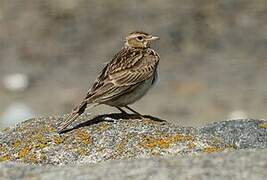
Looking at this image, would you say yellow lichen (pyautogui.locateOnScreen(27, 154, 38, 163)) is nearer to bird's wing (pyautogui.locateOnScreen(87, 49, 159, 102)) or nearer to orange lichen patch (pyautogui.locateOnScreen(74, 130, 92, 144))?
orange lichen patch (pyautogui.locateOnScreen(74, 130, 92, 144))

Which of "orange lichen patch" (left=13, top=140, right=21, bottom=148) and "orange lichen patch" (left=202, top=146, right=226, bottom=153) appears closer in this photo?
"orange lichen patch" (left=202, top=146, right=226, bottom=153)

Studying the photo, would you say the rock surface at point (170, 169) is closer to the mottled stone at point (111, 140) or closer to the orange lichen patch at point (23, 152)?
the mottled stone at point (111, 140)

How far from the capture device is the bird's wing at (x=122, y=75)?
1081cm

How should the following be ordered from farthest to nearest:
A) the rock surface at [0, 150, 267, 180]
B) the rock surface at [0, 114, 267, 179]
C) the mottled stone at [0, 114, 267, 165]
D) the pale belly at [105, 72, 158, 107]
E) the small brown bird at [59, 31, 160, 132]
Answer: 1. the pale belly at [105, 72, 158, 107]
2. the small brown bird at [59, 31, 160, 132]
3. the mottled stone at [0, 114, 267, 165]
4. the rock surface at [0, 114, 267, 179]
5. the rock surface at [0, 150, 267, 180]

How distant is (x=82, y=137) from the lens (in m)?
9.38

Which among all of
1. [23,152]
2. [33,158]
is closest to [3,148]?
[23,152]

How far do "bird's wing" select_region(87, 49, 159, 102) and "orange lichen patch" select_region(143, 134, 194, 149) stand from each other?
169 cm

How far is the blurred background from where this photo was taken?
19359mm

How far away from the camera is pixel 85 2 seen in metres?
23.9

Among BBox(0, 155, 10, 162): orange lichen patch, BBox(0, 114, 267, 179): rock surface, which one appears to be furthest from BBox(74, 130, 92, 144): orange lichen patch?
BBox(0, 155, 10, 162): orange lichen patch

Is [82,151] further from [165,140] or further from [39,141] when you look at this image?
[165,140]

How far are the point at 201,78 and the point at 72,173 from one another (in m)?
13.8

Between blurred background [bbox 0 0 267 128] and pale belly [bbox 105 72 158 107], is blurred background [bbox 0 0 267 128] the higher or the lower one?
the lower one

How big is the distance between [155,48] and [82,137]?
12346 millimetres
